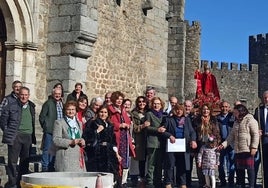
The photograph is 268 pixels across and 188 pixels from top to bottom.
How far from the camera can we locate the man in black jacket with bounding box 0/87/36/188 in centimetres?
805

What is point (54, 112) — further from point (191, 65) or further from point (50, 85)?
point (191, 65)

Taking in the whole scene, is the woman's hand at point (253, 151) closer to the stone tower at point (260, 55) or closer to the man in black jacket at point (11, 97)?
the man in black jacket at point (11, 97)

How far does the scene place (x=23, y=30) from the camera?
37.1 feet

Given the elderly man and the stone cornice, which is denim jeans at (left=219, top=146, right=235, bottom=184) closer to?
the elderly man

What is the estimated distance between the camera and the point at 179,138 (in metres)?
8.77

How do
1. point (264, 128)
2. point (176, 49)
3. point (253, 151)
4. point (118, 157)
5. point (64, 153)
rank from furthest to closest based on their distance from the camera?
→ point (176, 49) → point (264, 128) → point (253, 151) → point (118, 157) → point (64, 153)

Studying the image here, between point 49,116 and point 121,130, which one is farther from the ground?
point 49,116

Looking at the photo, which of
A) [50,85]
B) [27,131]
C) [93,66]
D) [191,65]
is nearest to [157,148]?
[27,131]

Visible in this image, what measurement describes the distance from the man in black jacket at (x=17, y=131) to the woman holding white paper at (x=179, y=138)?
2.07m

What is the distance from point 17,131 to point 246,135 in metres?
3.51

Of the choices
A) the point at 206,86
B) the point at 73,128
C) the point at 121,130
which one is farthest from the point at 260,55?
the point at 73,128

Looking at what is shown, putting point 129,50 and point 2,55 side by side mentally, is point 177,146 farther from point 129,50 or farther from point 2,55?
point 129,50

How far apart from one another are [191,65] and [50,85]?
19588 mm

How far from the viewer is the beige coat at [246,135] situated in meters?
8.83
